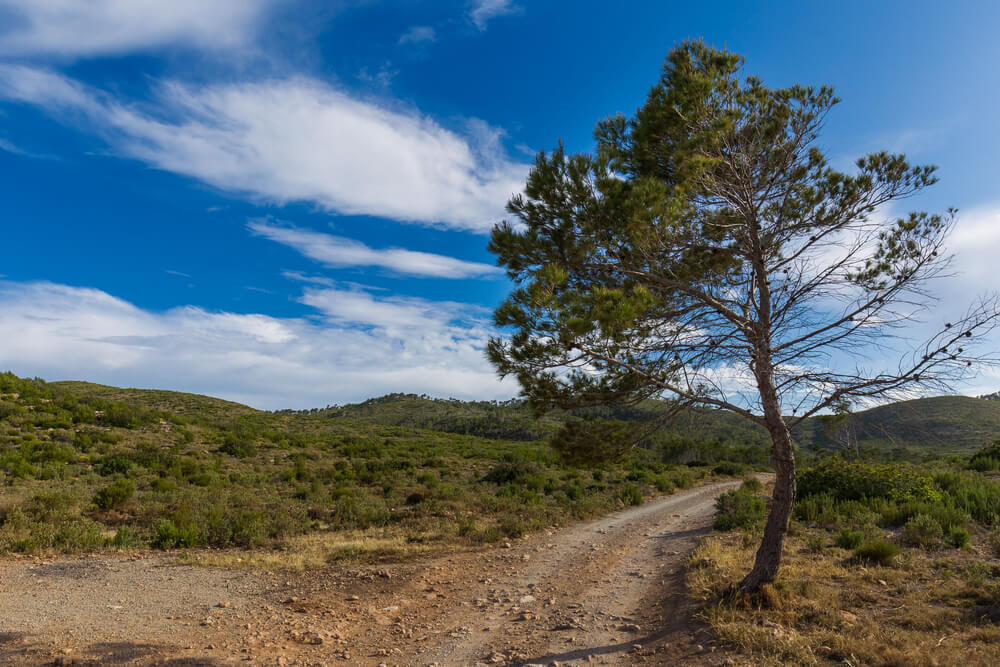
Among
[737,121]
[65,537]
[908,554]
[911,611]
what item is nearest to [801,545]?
[908,554]

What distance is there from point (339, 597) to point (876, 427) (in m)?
8.67

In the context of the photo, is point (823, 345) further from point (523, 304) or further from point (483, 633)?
point (483, 633)

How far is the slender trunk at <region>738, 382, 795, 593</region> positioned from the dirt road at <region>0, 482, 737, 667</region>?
1293 mm

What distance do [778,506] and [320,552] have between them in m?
9.01

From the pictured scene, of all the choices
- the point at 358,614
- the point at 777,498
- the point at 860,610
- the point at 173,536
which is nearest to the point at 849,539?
the point at 860,610

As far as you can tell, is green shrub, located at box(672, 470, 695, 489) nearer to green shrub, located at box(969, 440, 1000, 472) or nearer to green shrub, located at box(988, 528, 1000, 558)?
green shrub, located at box(969, 440, 1000, 472)

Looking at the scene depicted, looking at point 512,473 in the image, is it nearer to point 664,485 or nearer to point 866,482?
point 664,485

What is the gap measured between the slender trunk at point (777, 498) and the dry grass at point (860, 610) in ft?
0.73

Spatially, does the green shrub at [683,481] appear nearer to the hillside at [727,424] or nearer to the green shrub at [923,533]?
the hillside at [727,424]

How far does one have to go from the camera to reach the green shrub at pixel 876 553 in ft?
30.0

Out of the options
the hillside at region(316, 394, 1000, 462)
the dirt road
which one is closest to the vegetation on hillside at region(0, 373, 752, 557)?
the hillside at region(316, 394, 1000, 462)

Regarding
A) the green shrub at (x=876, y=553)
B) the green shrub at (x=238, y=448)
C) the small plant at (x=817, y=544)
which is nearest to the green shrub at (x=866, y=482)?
the small plant at (x=817, y=544)

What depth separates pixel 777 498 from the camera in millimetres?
7184

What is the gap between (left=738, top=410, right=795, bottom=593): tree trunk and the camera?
704 cm
